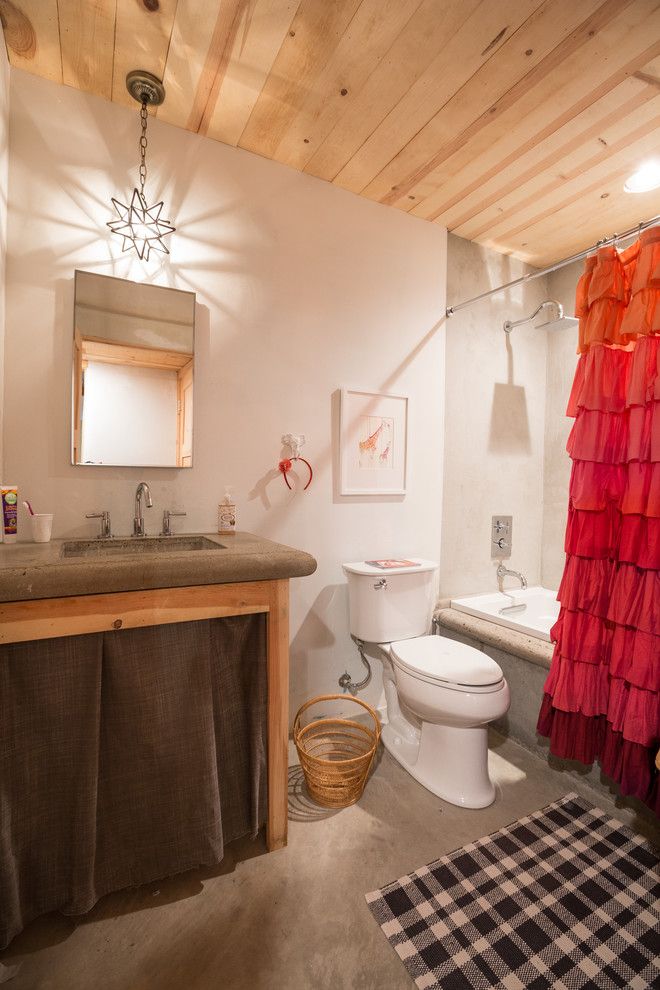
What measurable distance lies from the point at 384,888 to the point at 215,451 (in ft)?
4.97

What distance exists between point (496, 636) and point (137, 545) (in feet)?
4.97

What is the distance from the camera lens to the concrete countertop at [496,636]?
1844mm

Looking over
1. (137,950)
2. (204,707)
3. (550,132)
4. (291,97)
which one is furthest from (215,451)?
(550,132)

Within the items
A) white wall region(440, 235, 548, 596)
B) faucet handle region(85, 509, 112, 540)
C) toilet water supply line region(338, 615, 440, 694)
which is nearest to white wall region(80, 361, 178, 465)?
faucet handle region(85, 509, 112, 540)

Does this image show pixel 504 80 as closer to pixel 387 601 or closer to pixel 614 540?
pixel 614 540

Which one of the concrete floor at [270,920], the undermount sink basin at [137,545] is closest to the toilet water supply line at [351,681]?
the concrete floor at [270,920]

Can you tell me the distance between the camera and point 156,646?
3.88ft

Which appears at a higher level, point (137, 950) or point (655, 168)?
point (655, 168)

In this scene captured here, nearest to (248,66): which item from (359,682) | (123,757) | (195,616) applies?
(195,616)

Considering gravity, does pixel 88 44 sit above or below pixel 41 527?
above

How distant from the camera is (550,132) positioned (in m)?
1.68

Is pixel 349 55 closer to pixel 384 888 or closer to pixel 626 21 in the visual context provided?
pixel 626 21

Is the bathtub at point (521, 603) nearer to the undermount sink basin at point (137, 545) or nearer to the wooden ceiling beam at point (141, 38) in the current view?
the undermount sink basin at point (137, 545)

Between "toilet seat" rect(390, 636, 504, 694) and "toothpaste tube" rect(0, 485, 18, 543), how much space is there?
1397mm
